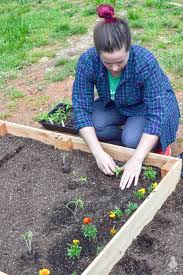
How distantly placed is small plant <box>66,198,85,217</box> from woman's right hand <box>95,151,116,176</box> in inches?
11.6

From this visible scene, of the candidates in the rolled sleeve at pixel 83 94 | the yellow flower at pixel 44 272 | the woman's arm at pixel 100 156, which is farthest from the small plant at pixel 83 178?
the yellow flower at pixel 44 272

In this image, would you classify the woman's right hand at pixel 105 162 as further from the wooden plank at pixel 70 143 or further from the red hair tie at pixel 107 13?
the red hair tie at pixel 107 13

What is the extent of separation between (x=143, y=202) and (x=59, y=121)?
166 centimetres

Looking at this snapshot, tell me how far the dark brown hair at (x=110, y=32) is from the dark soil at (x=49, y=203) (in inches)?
39.3

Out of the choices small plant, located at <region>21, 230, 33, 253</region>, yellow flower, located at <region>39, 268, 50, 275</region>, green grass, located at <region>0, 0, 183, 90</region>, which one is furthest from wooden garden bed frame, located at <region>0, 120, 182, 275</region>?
green grass, located at <region>0, 0, 183, 90</region>

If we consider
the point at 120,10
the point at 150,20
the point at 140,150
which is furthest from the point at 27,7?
the point at 140,150

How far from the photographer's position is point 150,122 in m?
3.41

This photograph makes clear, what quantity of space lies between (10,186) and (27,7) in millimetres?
6000

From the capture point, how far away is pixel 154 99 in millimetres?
3426

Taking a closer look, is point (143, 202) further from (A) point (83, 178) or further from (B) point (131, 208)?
(A) point (83, 178)

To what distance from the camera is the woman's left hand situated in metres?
3.31

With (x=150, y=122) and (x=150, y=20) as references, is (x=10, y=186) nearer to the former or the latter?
(x=150, y=122)

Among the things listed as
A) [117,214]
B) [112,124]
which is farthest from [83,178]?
[112,124]

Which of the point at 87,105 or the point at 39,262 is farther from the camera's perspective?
the point at 87,105
